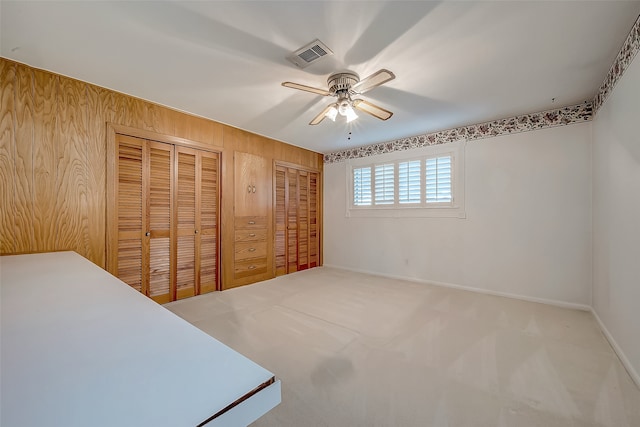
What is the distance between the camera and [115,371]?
0.58m

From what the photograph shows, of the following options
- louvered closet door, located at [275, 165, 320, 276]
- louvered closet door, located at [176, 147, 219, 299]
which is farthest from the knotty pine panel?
louvered closet door, located at [275, 165, 320, 276]

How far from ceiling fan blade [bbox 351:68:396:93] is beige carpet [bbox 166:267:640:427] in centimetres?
219

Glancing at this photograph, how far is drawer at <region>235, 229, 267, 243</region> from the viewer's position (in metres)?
3.92

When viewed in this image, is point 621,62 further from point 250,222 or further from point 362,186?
point 250,222

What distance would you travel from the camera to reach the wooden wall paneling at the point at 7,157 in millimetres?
2125

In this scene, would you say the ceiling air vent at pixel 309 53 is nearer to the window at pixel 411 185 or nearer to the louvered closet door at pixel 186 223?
the louvered closet door at pixel 186 223

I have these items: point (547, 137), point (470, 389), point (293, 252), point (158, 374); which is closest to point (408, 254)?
point (293, 252)

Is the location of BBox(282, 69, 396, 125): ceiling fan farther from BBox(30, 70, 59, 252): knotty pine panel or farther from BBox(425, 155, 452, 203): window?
BBox(30, 70, 59, 252): knotty pine panel

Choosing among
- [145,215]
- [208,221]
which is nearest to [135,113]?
[145,215]

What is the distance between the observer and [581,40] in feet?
6.15

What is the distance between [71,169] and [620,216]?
16.1 feet

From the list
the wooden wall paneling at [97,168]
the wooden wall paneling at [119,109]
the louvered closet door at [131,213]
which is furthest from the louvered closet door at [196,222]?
the wooden wall paneling at [97,168]

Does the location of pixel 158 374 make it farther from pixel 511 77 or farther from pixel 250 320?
pixel 511 77

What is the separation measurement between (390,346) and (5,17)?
11.9ft
